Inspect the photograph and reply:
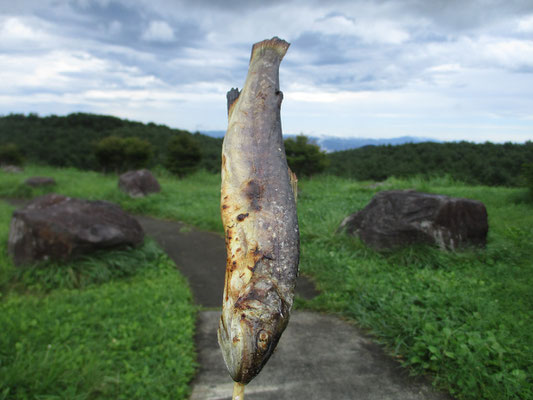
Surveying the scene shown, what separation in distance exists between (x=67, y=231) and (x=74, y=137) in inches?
606

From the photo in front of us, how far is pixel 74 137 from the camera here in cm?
1836

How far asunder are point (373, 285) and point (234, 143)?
141 inches

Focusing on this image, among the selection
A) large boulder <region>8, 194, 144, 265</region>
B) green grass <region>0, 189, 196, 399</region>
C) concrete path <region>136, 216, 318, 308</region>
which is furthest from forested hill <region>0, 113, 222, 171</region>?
green grass <region>0, 189, 196, 399</region>

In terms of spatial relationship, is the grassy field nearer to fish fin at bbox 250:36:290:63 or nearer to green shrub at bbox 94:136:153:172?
Answer: fish fin at bbox 250:36:290:63

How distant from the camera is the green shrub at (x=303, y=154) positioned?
11644 millimetres

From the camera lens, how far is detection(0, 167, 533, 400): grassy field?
273cm

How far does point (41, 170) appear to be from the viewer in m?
14.2

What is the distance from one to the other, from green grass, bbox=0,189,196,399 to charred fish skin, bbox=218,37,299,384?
2.30 m

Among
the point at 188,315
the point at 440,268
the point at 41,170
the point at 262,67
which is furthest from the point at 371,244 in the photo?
the point at 41,170

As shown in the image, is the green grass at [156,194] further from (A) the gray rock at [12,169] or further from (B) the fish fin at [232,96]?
(B) the fish fin at [232,96]

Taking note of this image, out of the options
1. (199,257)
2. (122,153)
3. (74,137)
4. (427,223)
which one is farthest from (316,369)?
(74,137)

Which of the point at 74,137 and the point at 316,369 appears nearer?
the point at 316,369

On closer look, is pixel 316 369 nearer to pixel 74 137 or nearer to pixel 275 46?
pixel 275 46

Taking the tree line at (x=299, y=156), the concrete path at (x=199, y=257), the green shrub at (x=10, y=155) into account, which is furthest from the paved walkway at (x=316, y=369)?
the green shrub at (x=10, y=155)
